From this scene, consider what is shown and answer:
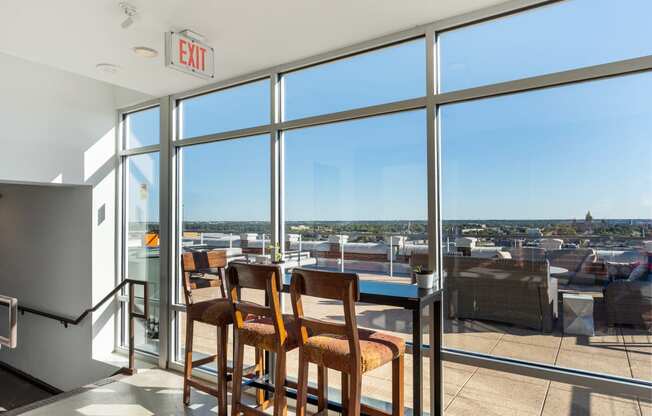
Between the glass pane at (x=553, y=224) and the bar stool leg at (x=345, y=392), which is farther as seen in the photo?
the bar stool leg at (x=345, y=392)

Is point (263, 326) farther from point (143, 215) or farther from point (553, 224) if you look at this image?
point (143, 215)

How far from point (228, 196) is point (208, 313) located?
134 centimetres

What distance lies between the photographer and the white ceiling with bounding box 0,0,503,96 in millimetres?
2596

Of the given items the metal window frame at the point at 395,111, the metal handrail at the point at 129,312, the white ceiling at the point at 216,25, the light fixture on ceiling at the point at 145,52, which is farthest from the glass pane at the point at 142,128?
the metal handrail at the point at 129,312

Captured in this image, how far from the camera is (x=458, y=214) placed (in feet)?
9.27

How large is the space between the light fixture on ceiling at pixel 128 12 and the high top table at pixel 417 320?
206cm

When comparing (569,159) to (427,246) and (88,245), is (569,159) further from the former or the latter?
(88,245)

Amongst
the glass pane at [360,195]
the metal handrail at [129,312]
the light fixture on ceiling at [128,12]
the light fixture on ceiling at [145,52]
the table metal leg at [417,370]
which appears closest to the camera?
the table metal leg at [417,370]

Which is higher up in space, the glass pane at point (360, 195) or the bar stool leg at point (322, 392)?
the glass pane at point (360, 195)

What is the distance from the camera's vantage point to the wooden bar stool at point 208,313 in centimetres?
303

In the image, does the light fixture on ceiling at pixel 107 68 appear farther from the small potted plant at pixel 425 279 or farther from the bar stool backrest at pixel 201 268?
the small potted plant at pixel 425 279

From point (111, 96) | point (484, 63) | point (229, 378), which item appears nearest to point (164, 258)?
point (229, 378)

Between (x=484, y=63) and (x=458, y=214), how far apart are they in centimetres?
103

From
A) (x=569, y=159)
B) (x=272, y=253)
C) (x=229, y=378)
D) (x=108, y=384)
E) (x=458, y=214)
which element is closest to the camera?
(x=569, y=159)
